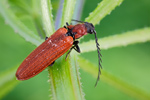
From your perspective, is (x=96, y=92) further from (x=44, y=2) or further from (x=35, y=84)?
(x=44, y=2)

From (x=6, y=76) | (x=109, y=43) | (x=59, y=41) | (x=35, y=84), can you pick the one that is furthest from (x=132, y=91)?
(x=35, y=84)

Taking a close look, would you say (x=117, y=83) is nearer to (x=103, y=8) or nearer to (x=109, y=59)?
(x=103, y=8)

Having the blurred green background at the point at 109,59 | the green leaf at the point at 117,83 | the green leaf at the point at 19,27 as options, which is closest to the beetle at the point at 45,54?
the green leaf at the point at 19,27

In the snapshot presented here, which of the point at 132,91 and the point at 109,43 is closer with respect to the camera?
the point at 109,43

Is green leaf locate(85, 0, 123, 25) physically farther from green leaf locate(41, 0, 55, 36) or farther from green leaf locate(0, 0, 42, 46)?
green leaf locate(0, 0, 42, 46)

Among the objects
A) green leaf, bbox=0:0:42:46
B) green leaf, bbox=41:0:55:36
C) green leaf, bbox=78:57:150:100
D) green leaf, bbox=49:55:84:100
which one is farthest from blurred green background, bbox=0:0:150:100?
green leaf, bbox=49:55:84:100
